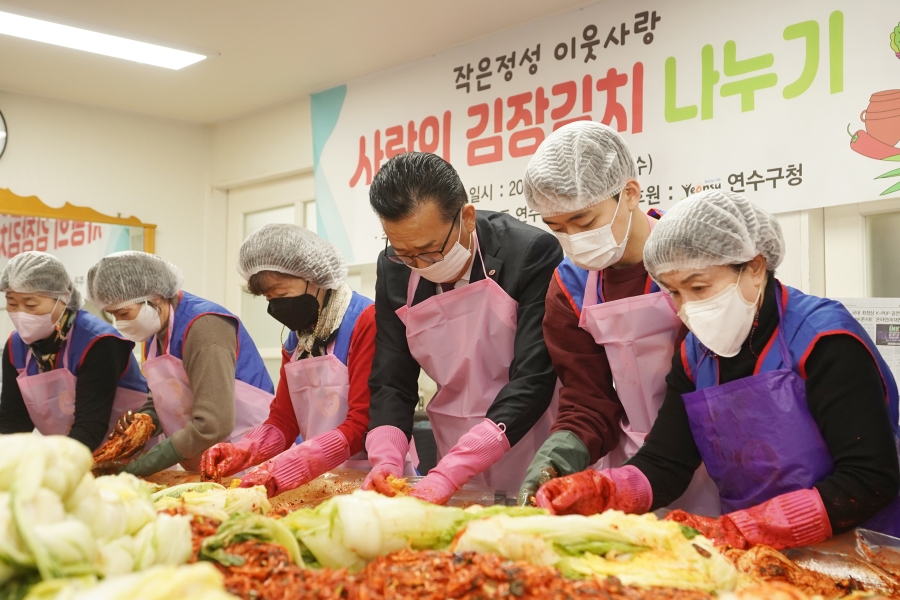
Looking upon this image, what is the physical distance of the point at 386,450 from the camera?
2.32m

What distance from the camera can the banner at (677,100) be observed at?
10.1 ft

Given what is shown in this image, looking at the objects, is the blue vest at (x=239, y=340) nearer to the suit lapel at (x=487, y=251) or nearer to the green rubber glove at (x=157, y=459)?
the green rubber glove at (x=157, y=459)

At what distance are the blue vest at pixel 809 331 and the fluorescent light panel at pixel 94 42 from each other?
3944 millimetres

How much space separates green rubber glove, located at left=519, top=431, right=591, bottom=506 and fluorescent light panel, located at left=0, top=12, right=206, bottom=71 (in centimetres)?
367

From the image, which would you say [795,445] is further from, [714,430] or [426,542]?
[426,542]

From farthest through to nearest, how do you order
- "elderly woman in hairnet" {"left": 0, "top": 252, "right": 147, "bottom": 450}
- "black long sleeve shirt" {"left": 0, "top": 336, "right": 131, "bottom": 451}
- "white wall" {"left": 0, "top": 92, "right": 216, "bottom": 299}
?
"white wall" {"left": 0, "top": 92, "right": 216, "bottom": 299}
"elderly woman in hairnet" {"left": 0, "top": 252, "right": 147, "bottom": 450}
"black long sleeve shirt" {"left": 0, "top": 336, "right": 131, "bottom": 451}

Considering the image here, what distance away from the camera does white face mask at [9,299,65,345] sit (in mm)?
3496

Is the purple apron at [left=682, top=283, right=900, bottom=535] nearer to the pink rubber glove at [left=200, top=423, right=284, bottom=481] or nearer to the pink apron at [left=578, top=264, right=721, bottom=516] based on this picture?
the pink apron at [left=578, top=264, right=721, bottom=516]

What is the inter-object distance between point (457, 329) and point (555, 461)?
648 millimetres

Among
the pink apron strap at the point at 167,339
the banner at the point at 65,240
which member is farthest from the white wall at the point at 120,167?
the pink apron strap at the point at 167,339

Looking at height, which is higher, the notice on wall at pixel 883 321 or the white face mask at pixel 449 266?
the white face mask at pixel 449 266

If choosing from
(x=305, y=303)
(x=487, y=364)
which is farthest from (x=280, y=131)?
(x=487, y=364)

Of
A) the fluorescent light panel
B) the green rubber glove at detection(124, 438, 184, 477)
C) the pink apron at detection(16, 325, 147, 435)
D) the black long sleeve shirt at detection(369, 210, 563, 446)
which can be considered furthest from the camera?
the fluorescent light panel

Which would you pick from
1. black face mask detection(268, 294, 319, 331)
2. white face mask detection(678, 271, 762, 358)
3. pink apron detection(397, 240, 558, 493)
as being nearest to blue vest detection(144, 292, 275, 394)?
black face mask detection(268, 294, 319, 331)
